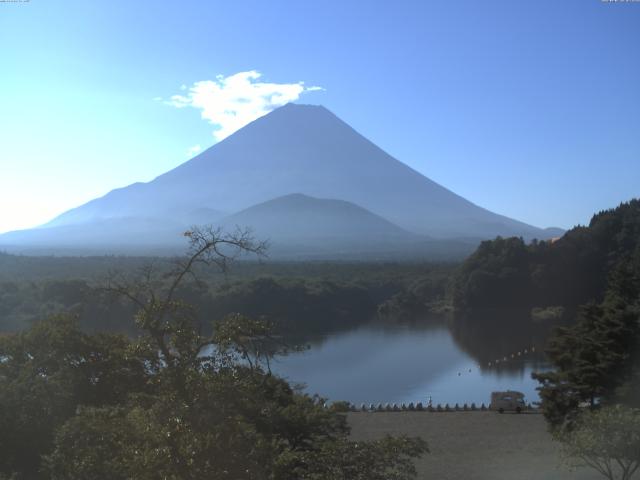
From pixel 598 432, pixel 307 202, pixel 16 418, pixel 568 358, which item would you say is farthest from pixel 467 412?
pixel 307 202

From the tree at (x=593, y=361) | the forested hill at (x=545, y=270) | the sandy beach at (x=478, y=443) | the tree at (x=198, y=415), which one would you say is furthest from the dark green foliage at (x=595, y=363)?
the forested hill at (x=545, y=270)

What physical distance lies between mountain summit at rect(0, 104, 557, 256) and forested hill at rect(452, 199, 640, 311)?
83487 millimetres

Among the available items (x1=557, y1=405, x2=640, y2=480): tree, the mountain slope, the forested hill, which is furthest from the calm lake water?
the mountain slope

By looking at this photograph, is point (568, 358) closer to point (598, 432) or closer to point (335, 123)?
point (598, 432)

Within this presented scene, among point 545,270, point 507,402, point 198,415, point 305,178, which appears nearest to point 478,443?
point 507,402

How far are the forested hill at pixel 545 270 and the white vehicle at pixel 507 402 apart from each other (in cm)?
1858

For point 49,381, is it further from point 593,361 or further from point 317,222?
point 317,222

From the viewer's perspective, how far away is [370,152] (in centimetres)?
12650

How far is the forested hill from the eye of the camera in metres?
30.6

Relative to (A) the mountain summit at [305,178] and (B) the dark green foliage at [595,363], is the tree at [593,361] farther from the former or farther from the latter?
(A) the mountain summit at [305,178]

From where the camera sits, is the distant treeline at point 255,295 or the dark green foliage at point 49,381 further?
the distant treeline at point 255,295

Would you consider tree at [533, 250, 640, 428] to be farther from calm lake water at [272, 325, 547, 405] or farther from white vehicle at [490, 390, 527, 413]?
calm lake water at [272, 325, 547, 405]

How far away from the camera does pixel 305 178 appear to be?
122625 millimetres

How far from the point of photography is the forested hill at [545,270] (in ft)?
100
